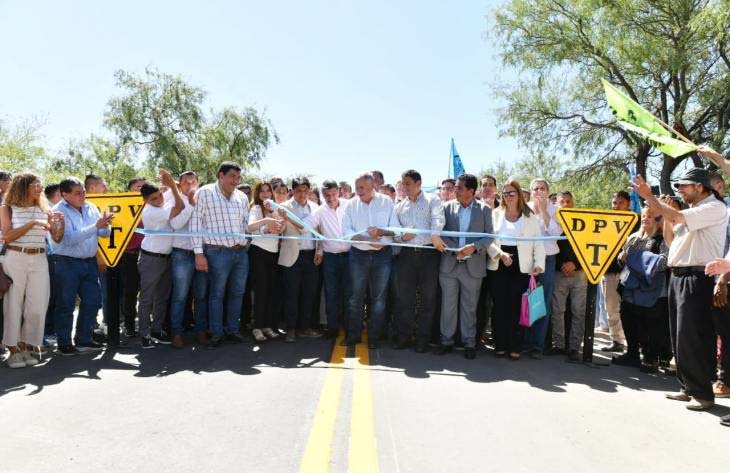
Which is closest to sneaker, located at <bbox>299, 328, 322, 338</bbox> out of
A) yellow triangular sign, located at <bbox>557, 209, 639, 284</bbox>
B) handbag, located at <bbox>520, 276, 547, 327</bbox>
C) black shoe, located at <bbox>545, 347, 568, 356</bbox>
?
handbag, located at <bbox>520, 276, 547, 327</bbox>

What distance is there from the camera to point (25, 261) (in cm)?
636

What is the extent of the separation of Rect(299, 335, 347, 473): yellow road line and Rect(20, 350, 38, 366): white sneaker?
3.37 metres

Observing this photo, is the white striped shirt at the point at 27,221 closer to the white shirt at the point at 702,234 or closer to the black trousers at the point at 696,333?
the white shirt at the point at 702,234

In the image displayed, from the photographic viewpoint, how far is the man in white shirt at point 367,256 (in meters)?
7.43

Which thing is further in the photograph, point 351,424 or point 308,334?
point 308,334

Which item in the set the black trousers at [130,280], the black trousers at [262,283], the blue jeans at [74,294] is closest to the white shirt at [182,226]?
the black trousers at [262,283]

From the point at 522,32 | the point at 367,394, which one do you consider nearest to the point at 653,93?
the point at 522,32

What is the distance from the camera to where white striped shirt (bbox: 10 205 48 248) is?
6277 mm

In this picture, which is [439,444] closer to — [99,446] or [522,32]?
[99,446]

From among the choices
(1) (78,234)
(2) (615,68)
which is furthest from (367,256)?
(2) (615,68)

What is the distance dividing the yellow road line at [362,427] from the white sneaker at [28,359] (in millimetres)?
3654

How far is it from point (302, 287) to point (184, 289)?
65.7 inches

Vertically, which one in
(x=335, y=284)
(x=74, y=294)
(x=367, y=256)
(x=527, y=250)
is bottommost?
(x=74, y=294)

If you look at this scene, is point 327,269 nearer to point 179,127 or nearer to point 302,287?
point 302,287
